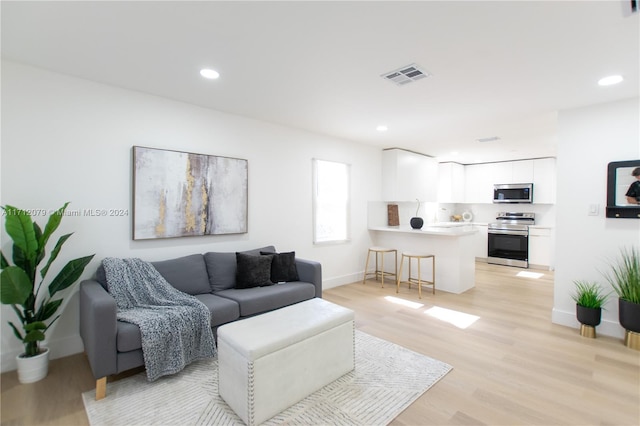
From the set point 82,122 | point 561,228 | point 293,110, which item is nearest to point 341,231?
point 293,110

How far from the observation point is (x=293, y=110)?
144 inches

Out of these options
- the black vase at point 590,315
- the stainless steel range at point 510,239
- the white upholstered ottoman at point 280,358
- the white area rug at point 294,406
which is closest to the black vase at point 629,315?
the black vase at point 590,315

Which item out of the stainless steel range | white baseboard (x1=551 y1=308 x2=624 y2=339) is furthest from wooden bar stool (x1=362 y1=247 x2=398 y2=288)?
the stainless steel range

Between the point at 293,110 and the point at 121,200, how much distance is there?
206 centimetres

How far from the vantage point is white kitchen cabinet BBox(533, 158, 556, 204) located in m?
6.66

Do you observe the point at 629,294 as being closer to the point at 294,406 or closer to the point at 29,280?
the point at 294,406

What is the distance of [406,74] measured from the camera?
2646 millimetres

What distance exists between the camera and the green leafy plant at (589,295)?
10.4ft

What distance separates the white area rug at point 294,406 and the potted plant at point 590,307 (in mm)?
1776

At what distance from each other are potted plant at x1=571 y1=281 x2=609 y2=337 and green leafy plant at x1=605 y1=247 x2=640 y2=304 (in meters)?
0.16

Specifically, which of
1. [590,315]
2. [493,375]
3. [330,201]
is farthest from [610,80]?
[330,201]

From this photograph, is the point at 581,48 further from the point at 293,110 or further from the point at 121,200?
the point at 121,200

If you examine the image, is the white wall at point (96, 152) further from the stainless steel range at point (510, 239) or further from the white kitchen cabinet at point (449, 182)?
the stainless steel range at point (510, 239)

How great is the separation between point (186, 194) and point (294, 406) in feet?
7.72
